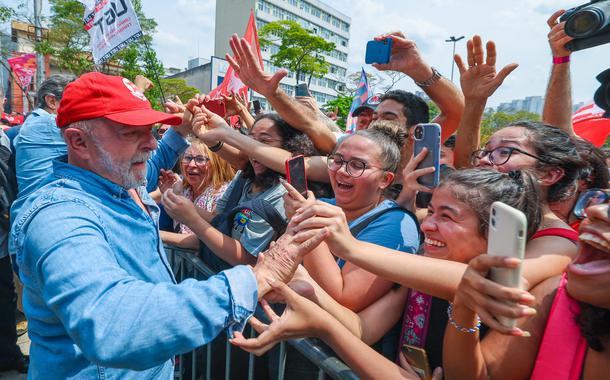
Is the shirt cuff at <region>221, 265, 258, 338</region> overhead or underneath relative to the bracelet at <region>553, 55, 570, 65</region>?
underneath

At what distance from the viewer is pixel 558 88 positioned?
2559mm

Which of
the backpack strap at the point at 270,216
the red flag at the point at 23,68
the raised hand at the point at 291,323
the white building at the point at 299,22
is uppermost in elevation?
the white building at the point at 299,22

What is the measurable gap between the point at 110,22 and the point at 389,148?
462 centimetres

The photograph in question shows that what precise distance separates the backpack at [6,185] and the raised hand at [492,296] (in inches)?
140

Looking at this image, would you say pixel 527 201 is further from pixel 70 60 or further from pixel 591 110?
pixel 70 60

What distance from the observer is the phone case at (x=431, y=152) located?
1.80 m

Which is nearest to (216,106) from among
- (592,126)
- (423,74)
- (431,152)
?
(423,74)

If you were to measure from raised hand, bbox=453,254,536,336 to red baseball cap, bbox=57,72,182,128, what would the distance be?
128 centimetres

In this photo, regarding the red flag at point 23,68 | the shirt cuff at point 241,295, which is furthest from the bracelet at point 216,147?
the red flag at point 23,68

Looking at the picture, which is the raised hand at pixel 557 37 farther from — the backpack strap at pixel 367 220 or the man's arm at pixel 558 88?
the backpack strap at pixel 367 220

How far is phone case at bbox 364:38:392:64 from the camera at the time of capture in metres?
2.58

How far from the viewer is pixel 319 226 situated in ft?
4.60

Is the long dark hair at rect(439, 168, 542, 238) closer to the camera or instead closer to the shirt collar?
the camera

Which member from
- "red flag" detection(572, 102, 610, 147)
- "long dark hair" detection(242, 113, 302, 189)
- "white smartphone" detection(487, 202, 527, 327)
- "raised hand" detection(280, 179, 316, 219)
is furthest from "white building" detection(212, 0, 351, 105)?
"white smartphone" detection(487, 202, 527, 327)
